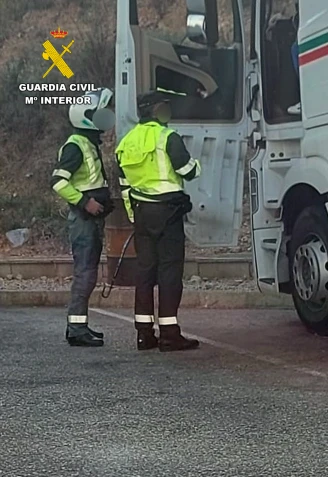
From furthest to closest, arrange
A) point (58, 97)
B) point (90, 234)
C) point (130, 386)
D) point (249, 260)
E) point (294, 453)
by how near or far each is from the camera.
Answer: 1. point (58, 97)
2. point (249, 260)
3. point (90, 234)
4. point (130, 386)
5. point (294, 453)

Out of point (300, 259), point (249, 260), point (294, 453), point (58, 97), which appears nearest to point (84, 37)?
point (58, 97)

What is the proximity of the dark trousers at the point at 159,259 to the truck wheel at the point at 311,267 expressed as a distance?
0.91 metres

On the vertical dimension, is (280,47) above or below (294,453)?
above

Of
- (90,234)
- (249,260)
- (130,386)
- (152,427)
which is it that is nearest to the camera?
(152,427)

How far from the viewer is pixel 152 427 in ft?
15.7

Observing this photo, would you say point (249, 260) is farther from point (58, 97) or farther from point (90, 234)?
point (58, 97)

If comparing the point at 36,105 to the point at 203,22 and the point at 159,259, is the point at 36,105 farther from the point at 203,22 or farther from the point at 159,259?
the point at 159,259

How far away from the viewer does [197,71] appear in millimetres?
8055

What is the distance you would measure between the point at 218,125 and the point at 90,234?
1599mm

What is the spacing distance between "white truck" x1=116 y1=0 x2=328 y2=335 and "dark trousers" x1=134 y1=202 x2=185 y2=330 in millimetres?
958

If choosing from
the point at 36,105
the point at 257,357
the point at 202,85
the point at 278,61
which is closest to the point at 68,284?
the point at 202,85

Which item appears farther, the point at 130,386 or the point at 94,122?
the point at 94,122

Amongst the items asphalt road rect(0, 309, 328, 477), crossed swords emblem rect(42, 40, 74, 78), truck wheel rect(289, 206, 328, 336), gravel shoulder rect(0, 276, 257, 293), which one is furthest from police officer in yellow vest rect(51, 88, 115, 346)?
crossed swords emblem rect(42, 40, 74, 78)

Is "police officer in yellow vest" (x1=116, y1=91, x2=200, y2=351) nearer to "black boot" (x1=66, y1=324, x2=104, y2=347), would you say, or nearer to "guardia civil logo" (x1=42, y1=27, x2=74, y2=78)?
"black boot" (x1=66, y1=324, x2=104, y2=347)
